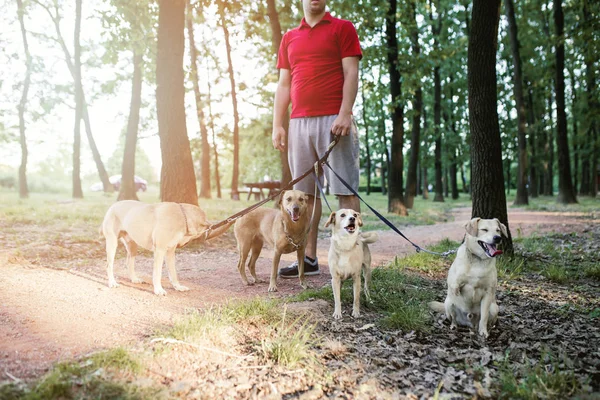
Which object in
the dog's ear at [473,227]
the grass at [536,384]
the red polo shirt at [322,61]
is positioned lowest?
the grass at [536,384]

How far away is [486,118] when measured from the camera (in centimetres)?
596

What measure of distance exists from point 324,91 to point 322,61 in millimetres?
343

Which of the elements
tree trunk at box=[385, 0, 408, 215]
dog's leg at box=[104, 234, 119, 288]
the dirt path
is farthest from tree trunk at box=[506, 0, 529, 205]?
dog's leg at box=[104, 234, 119, 288]

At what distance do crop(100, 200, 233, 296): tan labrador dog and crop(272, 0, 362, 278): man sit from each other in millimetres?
1406

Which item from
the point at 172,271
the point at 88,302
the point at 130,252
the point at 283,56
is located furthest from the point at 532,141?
the point at 88,302

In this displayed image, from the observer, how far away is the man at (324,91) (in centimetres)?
450

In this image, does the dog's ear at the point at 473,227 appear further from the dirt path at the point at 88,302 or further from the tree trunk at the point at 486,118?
the tree trunk at the point at 486,118

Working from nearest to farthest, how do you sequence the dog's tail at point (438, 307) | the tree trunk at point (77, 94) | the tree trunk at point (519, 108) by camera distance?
the dog's tail at point (438, 307)
the tree trunk at point (519, 108)
the tree trunk at point (77, 94)

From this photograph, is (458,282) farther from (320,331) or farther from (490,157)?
(490,157)

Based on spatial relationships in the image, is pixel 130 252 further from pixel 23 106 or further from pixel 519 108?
pixel 23 106

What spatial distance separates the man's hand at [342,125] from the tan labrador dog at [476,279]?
5.30 feet

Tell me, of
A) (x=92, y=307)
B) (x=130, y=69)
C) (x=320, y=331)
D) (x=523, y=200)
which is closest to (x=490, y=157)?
(x=320, y=331)

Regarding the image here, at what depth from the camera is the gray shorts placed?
457 centimetres

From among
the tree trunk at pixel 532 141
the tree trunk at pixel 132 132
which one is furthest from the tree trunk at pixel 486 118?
the tree trunk at pixel 532 141
